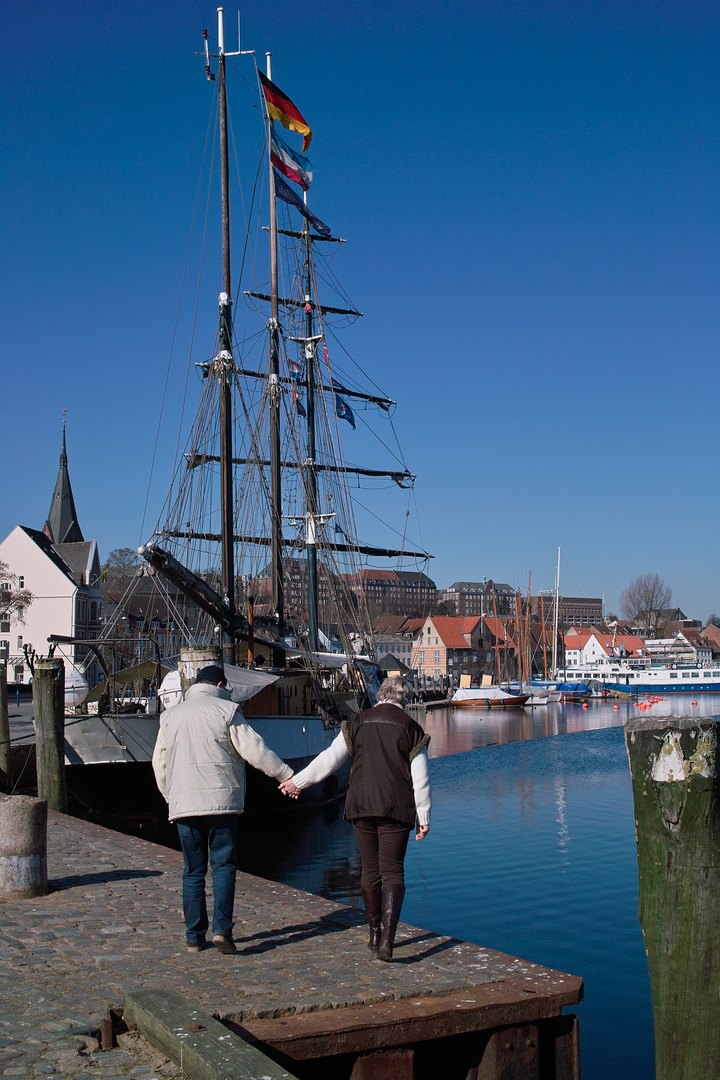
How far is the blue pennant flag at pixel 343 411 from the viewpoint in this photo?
4738cm

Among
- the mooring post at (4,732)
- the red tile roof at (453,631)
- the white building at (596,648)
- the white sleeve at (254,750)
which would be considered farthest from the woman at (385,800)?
the white building at (596,648)

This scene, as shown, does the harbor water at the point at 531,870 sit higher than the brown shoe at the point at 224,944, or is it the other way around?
the brown shoe at the point at 224,944

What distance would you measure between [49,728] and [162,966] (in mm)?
9093

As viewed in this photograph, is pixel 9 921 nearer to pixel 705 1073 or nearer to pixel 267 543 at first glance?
pixel 705 1073

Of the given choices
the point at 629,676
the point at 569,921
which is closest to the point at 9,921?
the point at 569,921

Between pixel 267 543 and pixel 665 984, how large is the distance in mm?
31909

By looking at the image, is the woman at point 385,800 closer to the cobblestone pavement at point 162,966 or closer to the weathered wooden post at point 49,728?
the cobblestone pavement at point 162,966

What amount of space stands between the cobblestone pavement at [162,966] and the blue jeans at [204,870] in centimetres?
20

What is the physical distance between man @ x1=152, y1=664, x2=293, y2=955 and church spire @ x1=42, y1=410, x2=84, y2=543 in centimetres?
9894

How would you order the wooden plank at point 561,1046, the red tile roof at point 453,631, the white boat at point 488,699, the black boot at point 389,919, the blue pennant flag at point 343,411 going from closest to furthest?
the wooden plank at point 561,1046
the black boot at point 389,919
the blue pennant flag at point 343,411
the white boat at point 488,699
the red tile roof at point 453,631

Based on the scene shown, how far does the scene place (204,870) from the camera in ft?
23.4

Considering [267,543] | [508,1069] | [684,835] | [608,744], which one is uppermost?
[267,543]

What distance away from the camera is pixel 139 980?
6293 millimetres

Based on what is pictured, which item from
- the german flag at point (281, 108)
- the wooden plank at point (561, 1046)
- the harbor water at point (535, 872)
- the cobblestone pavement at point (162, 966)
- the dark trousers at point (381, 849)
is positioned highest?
the german flag at point (281, 108)
